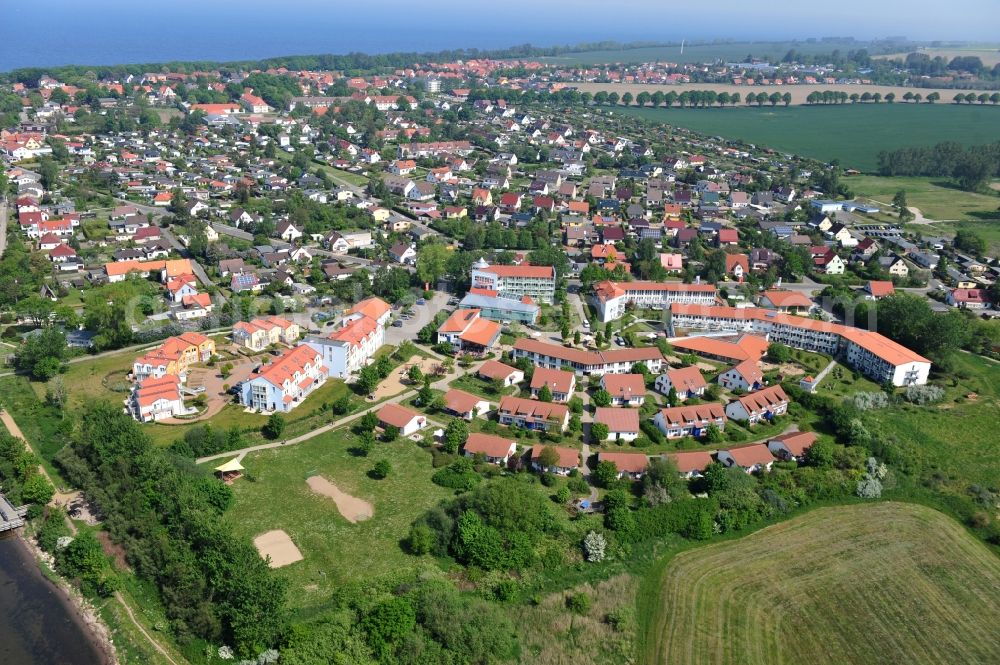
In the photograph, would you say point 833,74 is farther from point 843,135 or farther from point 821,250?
point 821,250

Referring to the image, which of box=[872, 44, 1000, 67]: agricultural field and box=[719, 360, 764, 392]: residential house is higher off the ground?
box=[872, 44, 1000, 67]: agricultural field

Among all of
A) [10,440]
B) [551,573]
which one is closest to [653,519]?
[551,573]

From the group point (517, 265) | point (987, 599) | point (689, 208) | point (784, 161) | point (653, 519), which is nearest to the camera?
point (987, 599)

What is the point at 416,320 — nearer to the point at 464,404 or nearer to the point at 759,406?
the point at 464,404

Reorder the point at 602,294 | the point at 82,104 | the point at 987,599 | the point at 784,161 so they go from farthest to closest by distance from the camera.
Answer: the point at 82,104 → the point at 784,161 → the point at 602,294 → the point at 987,599

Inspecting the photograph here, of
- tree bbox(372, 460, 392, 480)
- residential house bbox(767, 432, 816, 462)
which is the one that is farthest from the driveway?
residential house bbox(767, 432, 816, 462)

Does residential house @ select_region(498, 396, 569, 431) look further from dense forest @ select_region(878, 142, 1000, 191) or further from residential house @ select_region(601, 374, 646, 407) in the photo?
dense forest @ select_region(878, 142, 1000, 191)

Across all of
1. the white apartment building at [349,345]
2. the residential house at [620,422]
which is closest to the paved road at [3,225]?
the white apartment building at [349,345]
